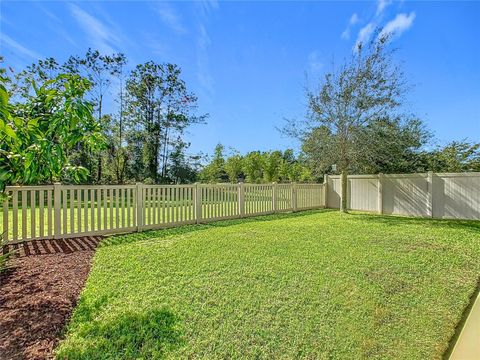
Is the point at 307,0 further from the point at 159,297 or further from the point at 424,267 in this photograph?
the point at 159,297

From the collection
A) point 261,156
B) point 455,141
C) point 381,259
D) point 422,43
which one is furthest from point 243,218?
point 261,156

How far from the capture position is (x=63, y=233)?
5.02 m

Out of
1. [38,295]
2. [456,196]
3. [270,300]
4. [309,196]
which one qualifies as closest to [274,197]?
[309,196]

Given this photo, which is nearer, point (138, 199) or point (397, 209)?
point (138, 199)

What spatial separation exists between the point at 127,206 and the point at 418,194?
9.23 m

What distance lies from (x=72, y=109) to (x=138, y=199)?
163 inches

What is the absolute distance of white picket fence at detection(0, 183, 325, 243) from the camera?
4.75m

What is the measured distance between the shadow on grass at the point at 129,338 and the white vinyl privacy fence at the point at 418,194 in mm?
9516

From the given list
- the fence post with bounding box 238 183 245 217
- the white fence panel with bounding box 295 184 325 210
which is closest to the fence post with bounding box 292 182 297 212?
the white fence panel with bounding box 295 184 325 210

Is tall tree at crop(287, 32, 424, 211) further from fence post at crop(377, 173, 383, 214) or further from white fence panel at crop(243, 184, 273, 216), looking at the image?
white fence panel at crop(243, 184, 273, 216)

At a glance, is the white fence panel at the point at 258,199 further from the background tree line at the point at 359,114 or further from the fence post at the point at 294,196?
the background tree line at the point at 359,114

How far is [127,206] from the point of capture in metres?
5.73

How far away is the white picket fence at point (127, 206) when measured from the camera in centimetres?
475

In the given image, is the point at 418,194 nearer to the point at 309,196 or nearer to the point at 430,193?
the point at 430,193
